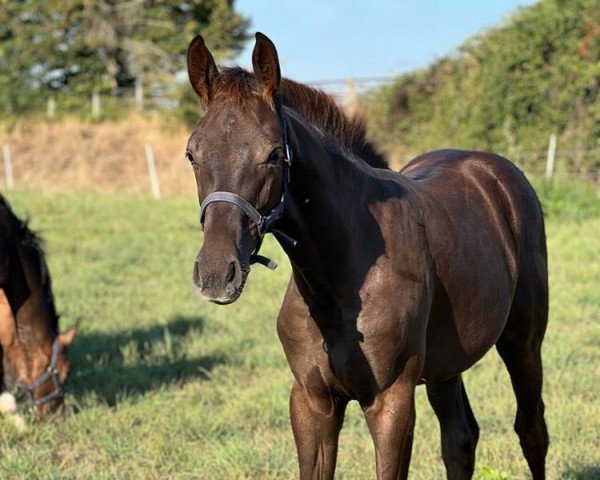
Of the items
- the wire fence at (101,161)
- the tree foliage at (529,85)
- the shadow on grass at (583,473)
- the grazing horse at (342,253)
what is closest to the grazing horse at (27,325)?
the grazing horse at (342,253)

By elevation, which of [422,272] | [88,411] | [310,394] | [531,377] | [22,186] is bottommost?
[22,186]

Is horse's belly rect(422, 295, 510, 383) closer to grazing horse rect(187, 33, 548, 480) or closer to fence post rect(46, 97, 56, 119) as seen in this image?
grazing horse rect(187, 33, 548, 480)

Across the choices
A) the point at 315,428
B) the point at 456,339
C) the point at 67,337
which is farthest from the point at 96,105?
the point at 315,428

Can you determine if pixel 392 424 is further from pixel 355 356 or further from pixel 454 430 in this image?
pixel 454 430

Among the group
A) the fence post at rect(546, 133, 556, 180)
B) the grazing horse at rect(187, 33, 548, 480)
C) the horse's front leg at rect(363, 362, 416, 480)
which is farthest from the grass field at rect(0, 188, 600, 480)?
the fence post at rect(546, 133, 556, 180)

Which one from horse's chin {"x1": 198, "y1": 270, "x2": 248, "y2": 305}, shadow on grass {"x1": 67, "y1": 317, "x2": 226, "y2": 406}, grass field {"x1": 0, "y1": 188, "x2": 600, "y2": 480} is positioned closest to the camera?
horse's chin {"x1": 198, "y1": 270, "x2": 248, "y2": 305}

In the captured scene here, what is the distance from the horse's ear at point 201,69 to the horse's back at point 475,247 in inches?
42.5

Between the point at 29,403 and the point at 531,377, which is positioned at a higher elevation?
the point at 531,377

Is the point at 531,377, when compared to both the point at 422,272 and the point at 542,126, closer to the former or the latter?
the point at 422,272

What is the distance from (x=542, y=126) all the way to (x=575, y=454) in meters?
12.9

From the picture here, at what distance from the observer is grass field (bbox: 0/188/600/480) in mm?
4742

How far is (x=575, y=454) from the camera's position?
186 inches

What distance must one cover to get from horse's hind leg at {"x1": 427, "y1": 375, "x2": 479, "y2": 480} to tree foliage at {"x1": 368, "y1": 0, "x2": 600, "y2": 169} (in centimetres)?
1259

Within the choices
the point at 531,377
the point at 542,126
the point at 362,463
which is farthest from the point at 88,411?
the point at 542,126
